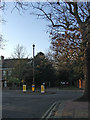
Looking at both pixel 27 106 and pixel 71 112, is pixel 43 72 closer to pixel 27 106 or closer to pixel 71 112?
pixel 27 106

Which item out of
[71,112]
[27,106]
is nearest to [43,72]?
[27,106]

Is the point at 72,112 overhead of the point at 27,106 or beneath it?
overhead

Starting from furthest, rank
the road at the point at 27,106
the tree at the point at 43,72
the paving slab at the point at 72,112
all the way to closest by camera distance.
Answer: the tree at the point at 43,72, the road at the point at 27,106, the paving slab at the point at 72,112

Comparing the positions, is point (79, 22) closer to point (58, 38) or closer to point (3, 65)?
point (58, 38)

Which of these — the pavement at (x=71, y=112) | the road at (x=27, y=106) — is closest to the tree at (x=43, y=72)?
the road at (x=27, y=106)

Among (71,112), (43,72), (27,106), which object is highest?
(43,72)

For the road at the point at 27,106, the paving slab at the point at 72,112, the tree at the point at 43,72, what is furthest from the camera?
the tree at the point at 43,72

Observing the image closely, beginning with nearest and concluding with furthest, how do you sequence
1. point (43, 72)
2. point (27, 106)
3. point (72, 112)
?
point (72, 112), point (27, 106), point (43, 72)

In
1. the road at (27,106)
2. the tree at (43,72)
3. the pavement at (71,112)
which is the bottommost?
the road at (27,106)

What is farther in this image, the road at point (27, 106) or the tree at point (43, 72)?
the tree at point (43, 72)

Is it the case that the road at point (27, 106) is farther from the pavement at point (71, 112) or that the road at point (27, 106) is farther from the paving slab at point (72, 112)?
the paving slab at point (72, 112)

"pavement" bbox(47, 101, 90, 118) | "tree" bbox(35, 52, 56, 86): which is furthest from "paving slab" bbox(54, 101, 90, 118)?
"tree" bbox(35, 52, 56, 86)

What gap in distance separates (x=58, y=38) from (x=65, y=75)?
41.5 m

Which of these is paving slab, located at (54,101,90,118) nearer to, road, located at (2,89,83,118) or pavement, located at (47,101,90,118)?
pavement, located at (47,101,90,118)
